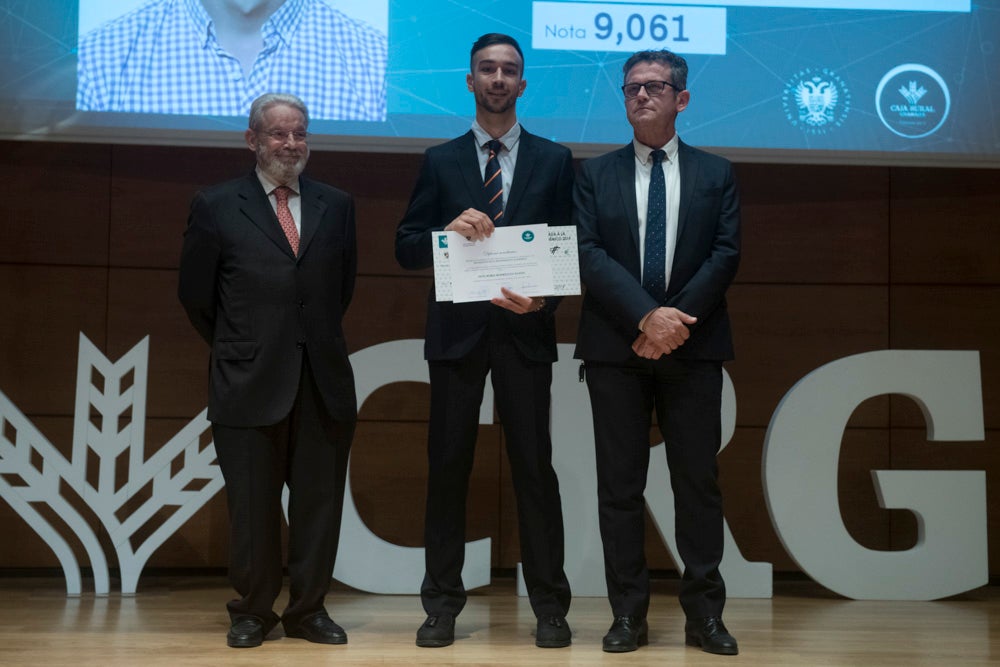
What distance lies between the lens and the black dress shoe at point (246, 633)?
3.05 m

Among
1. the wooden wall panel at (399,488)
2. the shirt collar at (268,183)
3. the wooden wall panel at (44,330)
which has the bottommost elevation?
the wooden wall panel at (399,488)

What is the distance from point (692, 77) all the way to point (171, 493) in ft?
8.39

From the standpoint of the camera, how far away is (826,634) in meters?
3.41

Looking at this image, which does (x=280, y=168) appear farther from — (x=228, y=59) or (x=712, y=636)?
(x=712, y=636)

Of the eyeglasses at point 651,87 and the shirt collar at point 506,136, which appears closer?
the eyeglasses at point 651,87

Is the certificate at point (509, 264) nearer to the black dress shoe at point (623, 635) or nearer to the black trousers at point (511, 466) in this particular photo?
the black trousers at point (511, 466)

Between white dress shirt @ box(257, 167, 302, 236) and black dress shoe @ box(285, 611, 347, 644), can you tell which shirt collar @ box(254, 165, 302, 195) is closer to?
white dress shirt @ box(257, 167, 302, 236)

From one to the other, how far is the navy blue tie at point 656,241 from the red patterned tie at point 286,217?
1.02 metres

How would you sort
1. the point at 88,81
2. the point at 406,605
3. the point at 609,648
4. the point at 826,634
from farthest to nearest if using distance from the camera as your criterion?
the point at 88,81, the point at 406,605, the point at 826,634, the point at 609,648

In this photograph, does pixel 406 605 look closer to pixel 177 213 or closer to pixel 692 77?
pixel 177 213

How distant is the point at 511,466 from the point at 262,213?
1.04 m

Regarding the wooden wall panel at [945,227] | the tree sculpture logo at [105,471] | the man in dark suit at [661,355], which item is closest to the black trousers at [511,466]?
the man in dark suit at [661,355]

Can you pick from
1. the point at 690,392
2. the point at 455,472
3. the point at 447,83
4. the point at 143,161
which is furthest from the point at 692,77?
the point at 143,161

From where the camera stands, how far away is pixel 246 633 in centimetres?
307
